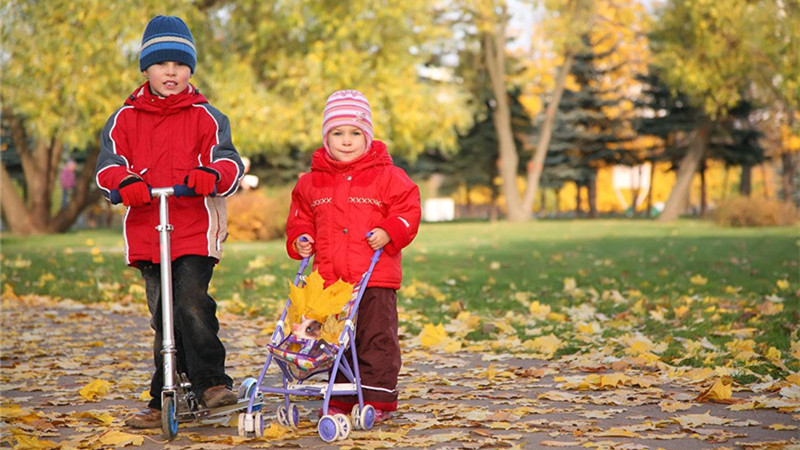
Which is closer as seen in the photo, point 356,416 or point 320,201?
point 356,416

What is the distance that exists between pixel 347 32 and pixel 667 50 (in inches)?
605

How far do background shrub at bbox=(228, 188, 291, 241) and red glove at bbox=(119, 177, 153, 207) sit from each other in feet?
67.2

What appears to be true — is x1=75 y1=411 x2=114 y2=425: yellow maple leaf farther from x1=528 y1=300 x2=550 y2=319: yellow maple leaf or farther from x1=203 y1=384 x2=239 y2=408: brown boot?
A: x1=528 y1=300 x2=550 y2=319: yellow maple leaf

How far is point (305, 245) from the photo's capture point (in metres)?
5.22

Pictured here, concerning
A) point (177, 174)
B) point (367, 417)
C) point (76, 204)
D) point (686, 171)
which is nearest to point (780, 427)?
point (367, 417)

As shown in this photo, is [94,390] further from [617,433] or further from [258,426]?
[617,433]

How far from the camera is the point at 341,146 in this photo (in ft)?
17.1

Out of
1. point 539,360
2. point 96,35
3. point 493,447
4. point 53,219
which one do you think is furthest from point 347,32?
point 493,447

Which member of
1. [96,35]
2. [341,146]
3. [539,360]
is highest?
[96,35]

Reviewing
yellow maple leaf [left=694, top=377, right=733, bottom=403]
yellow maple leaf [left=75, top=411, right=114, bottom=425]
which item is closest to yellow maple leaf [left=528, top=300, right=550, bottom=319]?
yellow maple leaf [left=694, top=377, right=733, bottom=403]

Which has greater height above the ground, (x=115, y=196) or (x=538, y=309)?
(x=115, y=196)

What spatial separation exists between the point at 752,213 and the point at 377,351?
29517 millimetres

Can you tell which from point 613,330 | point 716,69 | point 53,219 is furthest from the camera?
point 716,69

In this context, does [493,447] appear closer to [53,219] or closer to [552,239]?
[552,239]
